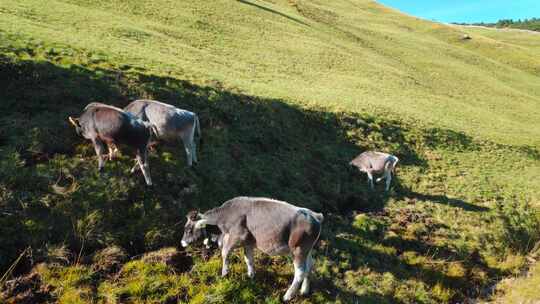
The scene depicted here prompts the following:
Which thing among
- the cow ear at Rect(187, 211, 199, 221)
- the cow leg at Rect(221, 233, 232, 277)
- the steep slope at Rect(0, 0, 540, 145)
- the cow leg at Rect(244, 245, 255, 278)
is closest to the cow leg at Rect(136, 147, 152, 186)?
the cow ear at Rect(187, 211, 199, 221)

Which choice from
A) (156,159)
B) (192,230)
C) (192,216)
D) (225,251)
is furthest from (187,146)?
(225,251)

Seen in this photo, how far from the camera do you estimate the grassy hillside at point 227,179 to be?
8.45 meters

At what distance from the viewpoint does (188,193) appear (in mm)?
11148

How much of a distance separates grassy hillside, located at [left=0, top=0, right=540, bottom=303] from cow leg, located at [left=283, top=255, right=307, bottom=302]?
413 mm

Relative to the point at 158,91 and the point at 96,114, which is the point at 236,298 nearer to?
the point at 96,114

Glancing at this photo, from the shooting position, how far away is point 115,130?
375 inches

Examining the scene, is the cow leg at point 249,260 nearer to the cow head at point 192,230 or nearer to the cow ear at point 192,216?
the cow head at point 192,230

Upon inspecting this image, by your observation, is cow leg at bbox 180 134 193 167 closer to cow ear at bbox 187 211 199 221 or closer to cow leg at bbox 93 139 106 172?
cow leg at bbox 93 139 106 172

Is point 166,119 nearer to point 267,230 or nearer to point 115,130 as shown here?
point 115,130

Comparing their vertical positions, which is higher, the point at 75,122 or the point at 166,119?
the point at 166,119

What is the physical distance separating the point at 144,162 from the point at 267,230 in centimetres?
438

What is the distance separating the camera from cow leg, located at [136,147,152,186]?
1002cm

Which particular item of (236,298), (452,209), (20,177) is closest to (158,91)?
(20,177)

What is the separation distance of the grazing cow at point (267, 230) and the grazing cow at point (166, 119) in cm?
353
